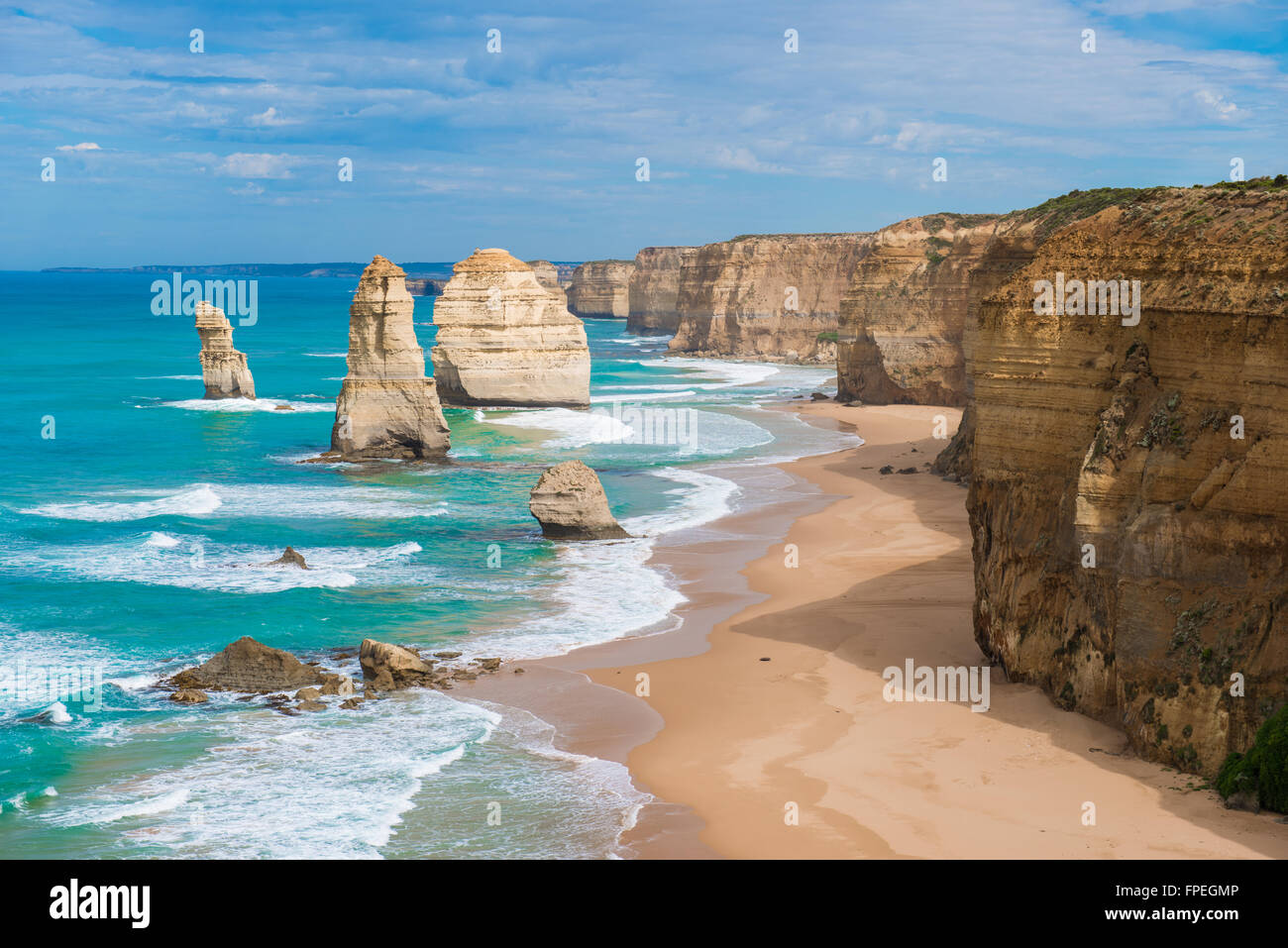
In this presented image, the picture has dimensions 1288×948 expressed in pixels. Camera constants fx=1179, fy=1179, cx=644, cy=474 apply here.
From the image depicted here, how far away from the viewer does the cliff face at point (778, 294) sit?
105 meters

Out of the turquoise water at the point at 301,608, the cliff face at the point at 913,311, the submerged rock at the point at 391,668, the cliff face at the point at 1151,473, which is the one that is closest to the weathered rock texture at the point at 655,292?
the cliff face at the point at 913,311

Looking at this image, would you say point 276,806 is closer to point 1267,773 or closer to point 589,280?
point 1267,773

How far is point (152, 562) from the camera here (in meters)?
29.4

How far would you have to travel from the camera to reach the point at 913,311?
Answer: 2352 inches

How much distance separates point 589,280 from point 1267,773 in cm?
17109

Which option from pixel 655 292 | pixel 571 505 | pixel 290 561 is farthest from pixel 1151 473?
pixel 655 292

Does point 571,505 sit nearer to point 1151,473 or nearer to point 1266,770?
point 1151,473

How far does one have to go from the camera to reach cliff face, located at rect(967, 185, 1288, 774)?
1392cm

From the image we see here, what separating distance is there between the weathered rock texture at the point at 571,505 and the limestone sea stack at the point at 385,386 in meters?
14.6

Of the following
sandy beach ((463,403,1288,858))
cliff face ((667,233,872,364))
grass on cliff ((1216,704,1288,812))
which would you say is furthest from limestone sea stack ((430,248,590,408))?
grass on cliff ((1216,704,1288,812))

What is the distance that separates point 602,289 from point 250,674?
162 m

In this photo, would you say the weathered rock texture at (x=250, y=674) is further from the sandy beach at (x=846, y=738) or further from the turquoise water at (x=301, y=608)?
the sandy beach at (x=846, y=738)

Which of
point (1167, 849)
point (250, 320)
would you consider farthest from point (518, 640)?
point (250, 320)

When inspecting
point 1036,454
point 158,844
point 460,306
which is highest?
point 460,306
